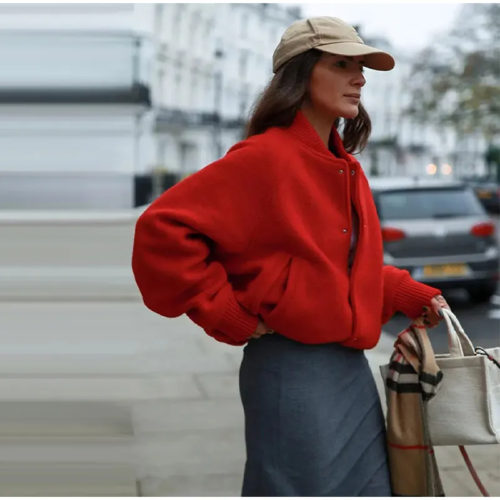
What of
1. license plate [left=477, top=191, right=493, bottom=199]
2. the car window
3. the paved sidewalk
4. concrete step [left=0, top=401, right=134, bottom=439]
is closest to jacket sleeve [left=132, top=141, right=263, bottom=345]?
the paved sidewalk

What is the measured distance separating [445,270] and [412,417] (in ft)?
25.9

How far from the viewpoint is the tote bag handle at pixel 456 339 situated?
93.6 inches

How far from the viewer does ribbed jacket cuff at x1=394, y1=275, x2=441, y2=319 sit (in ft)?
8.04

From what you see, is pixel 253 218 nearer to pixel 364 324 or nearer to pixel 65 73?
pixel 364 324

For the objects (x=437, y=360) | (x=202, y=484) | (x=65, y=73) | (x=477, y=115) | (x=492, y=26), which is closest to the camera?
(x=437, y=360)

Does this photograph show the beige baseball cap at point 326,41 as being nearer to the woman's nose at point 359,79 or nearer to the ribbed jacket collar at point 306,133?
the woman's nose at point 359,79

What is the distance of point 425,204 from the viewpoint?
1002 centimetres

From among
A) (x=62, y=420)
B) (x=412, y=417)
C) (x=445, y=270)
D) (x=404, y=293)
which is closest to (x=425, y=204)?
(x=445, y=270)

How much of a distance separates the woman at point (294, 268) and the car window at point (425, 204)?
7664 millimetres

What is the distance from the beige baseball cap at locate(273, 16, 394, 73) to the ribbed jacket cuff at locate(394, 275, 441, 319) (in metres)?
0.66

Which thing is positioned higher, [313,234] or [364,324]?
[313,234]

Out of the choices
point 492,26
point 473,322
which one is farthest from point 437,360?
point 492,26

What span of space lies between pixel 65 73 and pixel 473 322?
6070 millimetres

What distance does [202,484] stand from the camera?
3.92 meters
